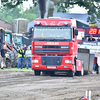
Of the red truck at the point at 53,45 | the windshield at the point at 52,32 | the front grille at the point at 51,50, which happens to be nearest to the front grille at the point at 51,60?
the red truck at the point at 53,45

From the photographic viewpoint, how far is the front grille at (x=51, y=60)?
1892cm

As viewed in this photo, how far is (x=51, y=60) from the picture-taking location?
19.0 m

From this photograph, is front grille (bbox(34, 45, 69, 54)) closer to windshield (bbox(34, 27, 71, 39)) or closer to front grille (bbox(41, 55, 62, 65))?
front grille (bbox(41, 55, 62, 65))

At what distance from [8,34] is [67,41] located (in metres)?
9.63

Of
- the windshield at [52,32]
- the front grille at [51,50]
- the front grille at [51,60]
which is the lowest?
the front grille at [51,60]

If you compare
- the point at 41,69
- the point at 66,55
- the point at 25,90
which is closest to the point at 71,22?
the point at 66,55

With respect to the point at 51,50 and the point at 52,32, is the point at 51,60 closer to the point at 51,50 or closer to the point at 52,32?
the point at 51,50

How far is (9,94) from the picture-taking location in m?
10.9

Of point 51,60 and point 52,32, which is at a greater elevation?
point 52,32

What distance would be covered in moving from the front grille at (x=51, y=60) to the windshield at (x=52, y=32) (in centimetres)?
105

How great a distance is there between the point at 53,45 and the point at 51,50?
0.96 feet

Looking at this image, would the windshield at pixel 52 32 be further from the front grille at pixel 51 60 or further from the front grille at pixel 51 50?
the front grille at pixel 51 60

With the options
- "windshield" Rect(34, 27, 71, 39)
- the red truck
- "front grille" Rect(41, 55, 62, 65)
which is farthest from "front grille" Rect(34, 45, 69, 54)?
"windshield" Rect(34, 27, 71, 39)

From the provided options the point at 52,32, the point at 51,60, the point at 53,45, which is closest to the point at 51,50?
the point at 53,45
